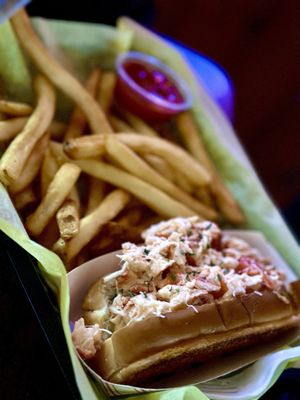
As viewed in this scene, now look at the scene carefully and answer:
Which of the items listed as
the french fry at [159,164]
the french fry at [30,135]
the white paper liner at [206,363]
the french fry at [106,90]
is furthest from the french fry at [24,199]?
the french fry at [106,90]

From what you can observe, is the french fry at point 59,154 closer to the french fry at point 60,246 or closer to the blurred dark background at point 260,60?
the french fry at point 60,246

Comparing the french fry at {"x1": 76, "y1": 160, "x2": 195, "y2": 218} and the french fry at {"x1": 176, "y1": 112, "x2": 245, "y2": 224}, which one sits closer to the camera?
the french fry at {"x1": 76, "y1": 160, "x2": 195, "y2": 218}

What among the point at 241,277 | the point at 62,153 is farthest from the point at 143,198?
the point at 241,277

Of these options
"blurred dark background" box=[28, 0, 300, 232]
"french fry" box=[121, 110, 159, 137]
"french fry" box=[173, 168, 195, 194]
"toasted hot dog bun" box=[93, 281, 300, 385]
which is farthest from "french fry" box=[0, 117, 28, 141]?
"blurred dark background" box=[28, 0, 300, 232]

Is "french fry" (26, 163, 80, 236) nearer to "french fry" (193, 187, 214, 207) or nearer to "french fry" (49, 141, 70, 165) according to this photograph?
"french fry" (49, 141, 70, 165)

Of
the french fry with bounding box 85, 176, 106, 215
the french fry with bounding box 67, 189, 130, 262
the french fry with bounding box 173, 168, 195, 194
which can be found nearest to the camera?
the french fry with bounding box 67, 189, 130, 262

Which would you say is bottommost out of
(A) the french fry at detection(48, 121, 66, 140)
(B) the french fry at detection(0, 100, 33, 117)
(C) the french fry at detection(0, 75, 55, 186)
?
(A) the french fry at detection(48, 121, 66, 140)

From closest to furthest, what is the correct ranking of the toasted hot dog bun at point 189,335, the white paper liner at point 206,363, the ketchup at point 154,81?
the toasted hot dog bun at point 189,335
the white paper liner at point 206,363
the ketchup at point 154,81
